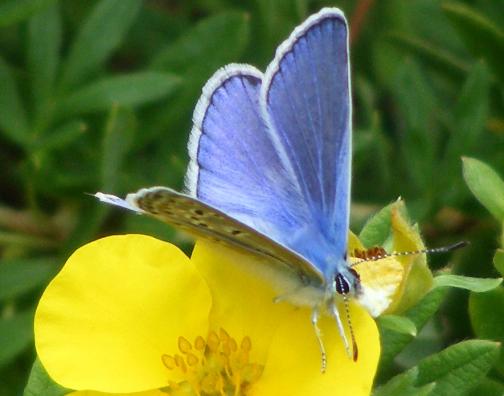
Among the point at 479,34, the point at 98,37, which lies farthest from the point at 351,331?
the point at 98,37

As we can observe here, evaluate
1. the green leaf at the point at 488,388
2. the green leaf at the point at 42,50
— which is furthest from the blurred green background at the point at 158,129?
the green leaf at the point at 488,388

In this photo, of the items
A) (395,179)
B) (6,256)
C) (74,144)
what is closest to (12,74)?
(74,144)

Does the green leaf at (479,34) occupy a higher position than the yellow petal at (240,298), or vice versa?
the green leaf at (479,34)

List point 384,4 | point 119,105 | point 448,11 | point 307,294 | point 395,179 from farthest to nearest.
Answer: point 384,4
point 395,179
point 448,11
point 119,105
point 307,294

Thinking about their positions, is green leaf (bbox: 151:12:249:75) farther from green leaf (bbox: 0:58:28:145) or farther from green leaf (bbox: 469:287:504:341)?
green leaf (bbox: 469:287:504:341)

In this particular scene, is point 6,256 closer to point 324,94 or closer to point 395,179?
point 395,179

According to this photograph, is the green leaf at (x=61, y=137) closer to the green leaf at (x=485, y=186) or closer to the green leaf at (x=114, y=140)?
the green leaf at (x=114, y=140)
